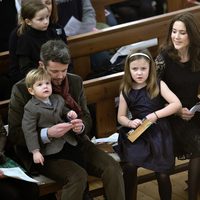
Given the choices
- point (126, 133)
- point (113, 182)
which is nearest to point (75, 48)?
point (126, 133)

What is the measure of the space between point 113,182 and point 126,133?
→ 374mm

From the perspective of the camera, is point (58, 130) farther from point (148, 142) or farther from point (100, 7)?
point (100, 7)

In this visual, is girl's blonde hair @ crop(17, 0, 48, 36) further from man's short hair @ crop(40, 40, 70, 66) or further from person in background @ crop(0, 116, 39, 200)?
person in background @ crop(0, 116, 39, 200)

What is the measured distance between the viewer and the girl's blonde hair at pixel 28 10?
371 centimetres

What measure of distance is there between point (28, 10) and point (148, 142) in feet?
3.48

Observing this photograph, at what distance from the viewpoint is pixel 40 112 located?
3338mm

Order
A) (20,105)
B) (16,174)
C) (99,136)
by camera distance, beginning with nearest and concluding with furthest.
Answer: (16,174)
(20,105)
(99,136)

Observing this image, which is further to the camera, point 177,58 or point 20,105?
point 177,58

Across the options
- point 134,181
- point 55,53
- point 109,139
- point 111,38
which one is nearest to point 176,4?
point 111,38

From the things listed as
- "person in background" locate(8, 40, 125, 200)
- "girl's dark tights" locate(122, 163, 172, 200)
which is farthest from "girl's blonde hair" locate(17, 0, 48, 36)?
"girl's dark tights" locate(122, 163, 172, 200)

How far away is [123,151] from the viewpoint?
3664 mm

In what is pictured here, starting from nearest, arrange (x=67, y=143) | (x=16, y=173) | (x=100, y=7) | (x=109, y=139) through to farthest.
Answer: (x=16, y=173), (x=67, y=143), (x=109, y=139), (x=100, y=7)

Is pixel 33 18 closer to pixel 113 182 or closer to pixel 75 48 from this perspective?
pixel 75 48

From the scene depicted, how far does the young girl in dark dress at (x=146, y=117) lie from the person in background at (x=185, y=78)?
121mm
